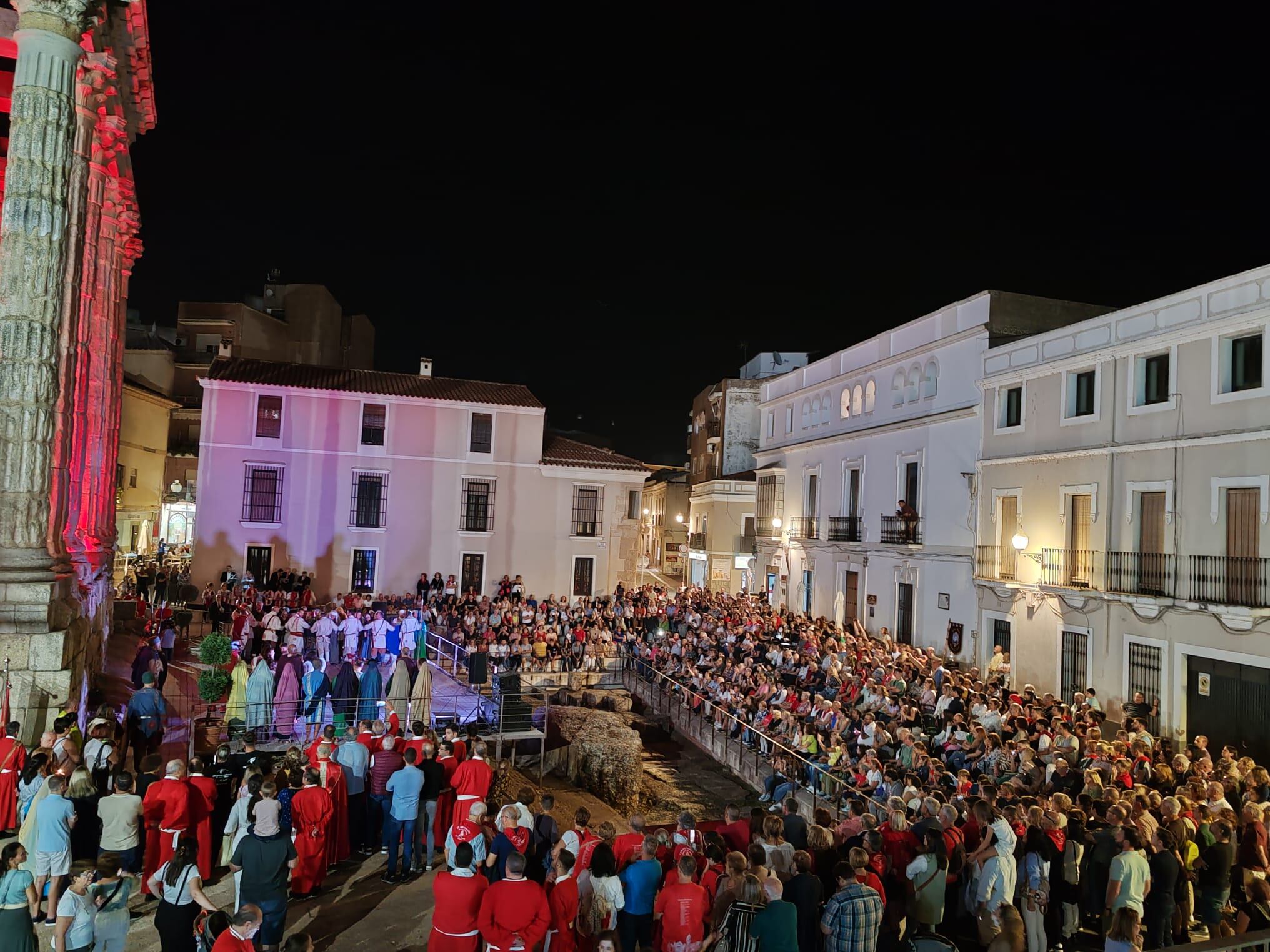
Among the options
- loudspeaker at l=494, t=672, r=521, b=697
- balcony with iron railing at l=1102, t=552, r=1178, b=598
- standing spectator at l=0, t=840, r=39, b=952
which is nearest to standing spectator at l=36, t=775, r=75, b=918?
standing spectator at l=0, t=840, r=39, b=952

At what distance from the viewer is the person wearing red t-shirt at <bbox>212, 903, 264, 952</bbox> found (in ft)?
16.5

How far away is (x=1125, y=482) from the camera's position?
17.1m

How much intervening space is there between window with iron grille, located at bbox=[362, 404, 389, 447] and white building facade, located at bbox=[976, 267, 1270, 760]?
20.1 metres

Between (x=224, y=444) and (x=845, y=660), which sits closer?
(x=845, y=660)

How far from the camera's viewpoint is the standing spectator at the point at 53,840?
7012 mm

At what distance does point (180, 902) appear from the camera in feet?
19.5

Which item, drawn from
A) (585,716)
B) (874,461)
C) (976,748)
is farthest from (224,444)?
(976,748)

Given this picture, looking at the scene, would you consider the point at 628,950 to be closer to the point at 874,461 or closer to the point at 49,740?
the point at 49,740

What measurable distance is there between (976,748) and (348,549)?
23.3 m

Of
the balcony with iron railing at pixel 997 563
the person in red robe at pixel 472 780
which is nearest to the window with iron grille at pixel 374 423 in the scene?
the balcony with iron railing at pixel 997 563

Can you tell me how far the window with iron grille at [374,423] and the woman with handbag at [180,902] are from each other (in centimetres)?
2578

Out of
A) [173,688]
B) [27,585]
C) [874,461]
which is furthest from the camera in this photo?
[874,461]

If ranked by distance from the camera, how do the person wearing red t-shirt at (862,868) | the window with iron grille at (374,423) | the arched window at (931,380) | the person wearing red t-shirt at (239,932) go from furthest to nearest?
the window with iron grille at (374,423)
the arched window at (931,380)
the person wearing red t-shirt at (862,868)
the person wearing red t-shirt at (239,932)

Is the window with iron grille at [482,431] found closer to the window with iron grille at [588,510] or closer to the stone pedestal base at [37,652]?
the window with iron grille at [588,510]
